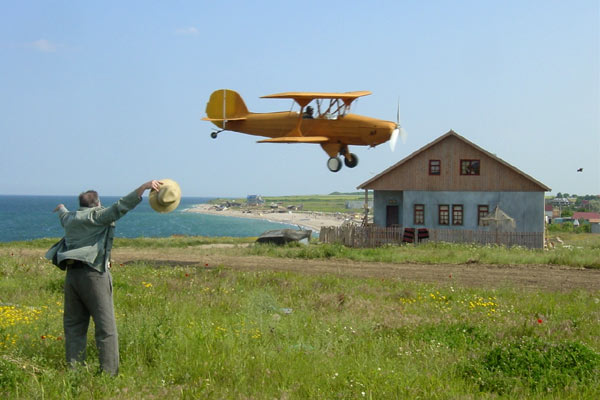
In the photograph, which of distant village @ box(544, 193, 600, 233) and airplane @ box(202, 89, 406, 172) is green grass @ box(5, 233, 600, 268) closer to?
airplane @ box(202, 89, 406, 172)

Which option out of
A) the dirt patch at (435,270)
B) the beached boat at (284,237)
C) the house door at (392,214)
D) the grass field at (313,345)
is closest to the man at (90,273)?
the grass field at (313,345)

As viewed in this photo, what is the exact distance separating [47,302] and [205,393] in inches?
265

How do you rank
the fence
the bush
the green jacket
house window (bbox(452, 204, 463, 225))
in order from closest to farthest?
1. the green jacket
2. the bush
3. the fence
4. house window (bbox(452, 204, 463, 225))

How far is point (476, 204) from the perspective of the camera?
31.6 m

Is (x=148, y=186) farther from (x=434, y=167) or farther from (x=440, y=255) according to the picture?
(x=434, y=167)

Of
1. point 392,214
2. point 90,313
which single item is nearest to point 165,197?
point 90,313

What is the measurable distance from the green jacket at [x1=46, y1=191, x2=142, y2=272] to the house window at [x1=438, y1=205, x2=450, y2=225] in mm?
28083

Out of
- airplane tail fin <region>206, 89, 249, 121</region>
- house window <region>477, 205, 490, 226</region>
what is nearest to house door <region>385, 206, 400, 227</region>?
house window <region>477, 205, 490, 226</region>

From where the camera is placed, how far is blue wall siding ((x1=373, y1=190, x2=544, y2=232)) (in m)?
31.1

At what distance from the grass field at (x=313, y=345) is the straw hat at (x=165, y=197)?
177cm

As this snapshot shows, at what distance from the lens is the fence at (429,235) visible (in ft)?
95.5

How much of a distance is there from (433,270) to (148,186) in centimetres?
1490

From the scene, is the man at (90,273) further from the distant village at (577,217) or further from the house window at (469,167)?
the distant village at (577,217)

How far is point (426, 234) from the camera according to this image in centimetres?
3056
